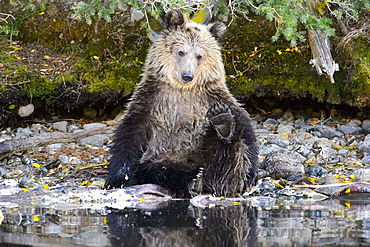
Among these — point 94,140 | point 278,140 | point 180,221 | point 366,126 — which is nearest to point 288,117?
point 366,126

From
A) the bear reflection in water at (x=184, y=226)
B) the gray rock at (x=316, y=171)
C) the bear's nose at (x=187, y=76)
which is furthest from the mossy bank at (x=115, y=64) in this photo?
the bear reflection in water at (x=184, y=226)

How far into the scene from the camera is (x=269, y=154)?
7.53 meters

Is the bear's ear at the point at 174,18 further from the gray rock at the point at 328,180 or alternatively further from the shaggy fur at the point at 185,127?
the gray rock at the point at 328,180

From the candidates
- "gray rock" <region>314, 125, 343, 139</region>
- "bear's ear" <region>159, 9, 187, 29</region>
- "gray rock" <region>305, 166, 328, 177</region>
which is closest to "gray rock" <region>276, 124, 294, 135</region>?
"gray rock" <region>314, 125, 343, 139</region>

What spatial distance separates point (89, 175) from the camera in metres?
7.30

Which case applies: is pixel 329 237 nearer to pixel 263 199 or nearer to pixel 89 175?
pixel 263 199

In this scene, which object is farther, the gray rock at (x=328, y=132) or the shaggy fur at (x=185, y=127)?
the gray rock at (x=328, y=132)

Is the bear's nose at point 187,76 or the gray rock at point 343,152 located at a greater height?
the bear's nose at point 187,76

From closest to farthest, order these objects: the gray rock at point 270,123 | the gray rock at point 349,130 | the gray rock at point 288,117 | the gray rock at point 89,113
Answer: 1. the gray rock at point 349,130
2. the gray rock at point 270,123
3. the gray rock at point 288,117
4. the gray rock at point 89,113

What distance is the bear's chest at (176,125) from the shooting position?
21.7ft

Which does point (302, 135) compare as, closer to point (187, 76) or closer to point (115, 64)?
point (115, 64)

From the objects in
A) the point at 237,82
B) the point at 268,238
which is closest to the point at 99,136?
the point at 237,82

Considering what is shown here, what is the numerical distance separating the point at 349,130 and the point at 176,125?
3616 mm

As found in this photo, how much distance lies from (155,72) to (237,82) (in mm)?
2898
